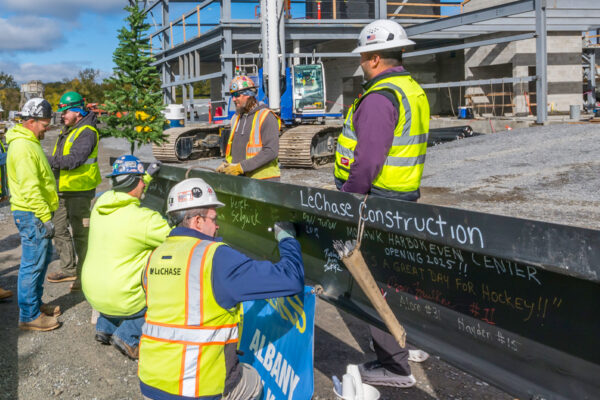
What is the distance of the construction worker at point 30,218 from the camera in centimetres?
501

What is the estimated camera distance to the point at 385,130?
10.3ft

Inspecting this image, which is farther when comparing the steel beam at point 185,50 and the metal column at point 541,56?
the steel beam at point 185,50

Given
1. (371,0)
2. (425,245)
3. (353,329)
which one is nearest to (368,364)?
(353,329)

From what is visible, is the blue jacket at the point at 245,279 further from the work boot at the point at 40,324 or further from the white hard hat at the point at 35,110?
the white hard hat at the point at 35,110

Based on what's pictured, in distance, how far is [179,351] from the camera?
8.31 feet

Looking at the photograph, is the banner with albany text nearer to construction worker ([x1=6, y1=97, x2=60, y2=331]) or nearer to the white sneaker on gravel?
the white sneaker on gravel

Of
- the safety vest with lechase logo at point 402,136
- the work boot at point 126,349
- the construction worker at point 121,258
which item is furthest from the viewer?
the work boot at point 126,349

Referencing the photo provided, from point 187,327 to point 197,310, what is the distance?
0.29 feet

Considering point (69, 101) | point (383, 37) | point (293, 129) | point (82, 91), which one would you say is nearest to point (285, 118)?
point (293, 129)

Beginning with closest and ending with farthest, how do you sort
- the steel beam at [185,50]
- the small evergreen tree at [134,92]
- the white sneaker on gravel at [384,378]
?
the white sneaker on gravel at [384,378] → the small evergreen tree at [134,92] → the steel beam at [185,50]

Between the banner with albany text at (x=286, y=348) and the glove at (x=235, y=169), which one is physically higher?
the glove at (x=235, y=169)

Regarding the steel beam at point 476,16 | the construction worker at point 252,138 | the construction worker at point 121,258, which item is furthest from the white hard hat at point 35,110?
the steel beam at point 476,16

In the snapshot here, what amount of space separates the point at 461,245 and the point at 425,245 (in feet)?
1.39

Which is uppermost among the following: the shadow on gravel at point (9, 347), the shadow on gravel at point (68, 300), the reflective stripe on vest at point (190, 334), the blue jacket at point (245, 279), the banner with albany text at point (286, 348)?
the blue jacket at point (245, 279)
